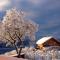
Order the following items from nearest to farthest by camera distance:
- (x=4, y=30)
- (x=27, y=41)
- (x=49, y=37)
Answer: (x=4, y=30), (x=27, y=41), (x=49, y=37)

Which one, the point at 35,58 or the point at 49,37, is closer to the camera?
the point at 35,58

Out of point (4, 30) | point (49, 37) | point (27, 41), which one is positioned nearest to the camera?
point (4, 30)

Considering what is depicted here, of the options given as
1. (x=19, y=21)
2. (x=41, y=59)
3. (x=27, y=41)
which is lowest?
(x=41, y=59)

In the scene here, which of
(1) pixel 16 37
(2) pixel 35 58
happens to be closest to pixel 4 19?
(1) pixel 16 37

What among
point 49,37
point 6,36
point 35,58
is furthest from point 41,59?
point 49,37

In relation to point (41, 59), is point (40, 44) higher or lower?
higher

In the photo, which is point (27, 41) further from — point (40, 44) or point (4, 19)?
point (40, 44)

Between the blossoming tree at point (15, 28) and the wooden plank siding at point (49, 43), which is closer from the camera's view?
the blossoming tree at point (15, 28)

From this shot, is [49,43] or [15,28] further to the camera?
[49,43]

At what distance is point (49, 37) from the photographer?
19.5 meters

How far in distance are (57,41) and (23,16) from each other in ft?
23.9

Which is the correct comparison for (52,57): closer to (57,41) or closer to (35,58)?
(35,58)

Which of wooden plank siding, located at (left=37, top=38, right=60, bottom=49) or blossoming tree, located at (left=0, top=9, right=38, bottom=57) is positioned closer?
blossoming tree, located at (left=0, top=9, right=38, bottom=57)

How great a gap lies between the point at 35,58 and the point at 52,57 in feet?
3.27
